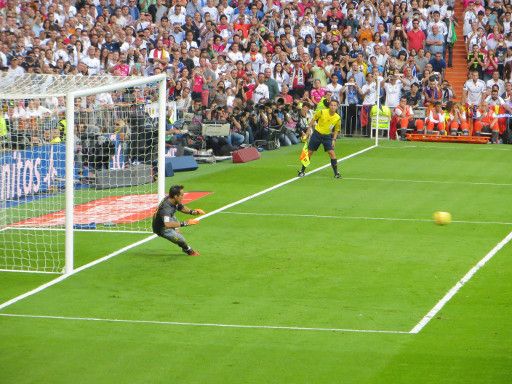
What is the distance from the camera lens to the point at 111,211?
25750 millimetres

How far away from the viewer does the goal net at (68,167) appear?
68.6ft

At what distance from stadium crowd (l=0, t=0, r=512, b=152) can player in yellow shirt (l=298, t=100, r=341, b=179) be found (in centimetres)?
536

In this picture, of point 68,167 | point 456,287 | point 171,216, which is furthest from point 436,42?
point 68,167

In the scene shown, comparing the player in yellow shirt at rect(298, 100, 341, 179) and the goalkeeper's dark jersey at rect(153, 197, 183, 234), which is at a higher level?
the player in yellow shirt at rect(298, 100, 341, 179)

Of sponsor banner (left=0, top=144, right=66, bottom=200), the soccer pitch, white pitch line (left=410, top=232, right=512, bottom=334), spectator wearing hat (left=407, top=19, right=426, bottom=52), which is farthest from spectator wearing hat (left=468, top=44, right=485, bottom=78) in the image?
sponsor banner (left=0, top=144, right=66, bottom=200)

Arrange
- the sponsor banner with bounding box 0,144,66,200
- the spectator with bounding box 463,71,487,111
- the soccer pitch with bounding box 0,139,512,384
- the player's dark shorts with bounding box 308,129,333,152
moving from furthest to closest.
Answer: the spectator with bounding box 463,71,487,111
the player's dark shorts with bounding box 308,129,333,152
the sponsor banner with bounding box 0,144,66,200
the soccer pitch with bounding box 0,139,512,384

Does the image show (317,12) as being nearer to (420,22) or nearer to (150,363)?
(420,22)

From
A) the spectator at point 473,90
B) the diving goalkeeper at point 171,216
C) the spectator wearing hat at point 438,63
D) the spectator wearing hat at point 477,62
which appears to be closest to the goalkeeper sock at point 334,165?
the diving goalkeeper at point 171,216

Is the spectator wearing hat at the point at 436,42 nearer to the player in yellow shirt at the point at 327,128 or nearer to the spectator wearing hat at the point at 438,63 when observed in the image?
the spectator wearing hat at the point at 438,63

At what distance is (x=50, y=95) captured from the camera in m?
20.3

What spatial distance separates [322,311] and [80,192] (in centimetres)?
1118

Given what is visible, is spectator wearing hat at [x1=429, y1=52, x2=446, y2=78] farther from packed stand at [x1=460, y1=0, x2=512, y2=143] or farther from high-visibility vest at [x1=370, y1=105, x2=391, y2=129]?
high-visibility vest at [x1=370, y1=105, x2=391, y2=129]

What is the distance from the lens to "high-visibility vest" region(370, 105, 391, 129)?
39.5m

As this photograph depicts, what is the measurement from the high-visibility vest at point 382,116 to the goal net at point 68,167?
10.4 m
